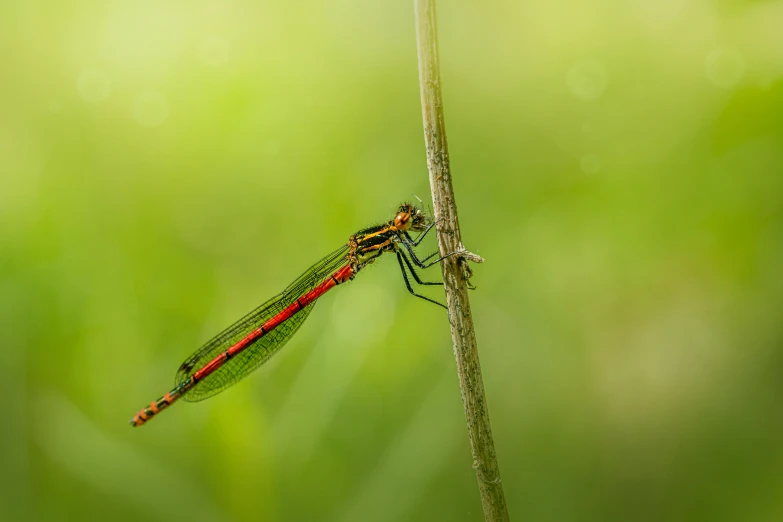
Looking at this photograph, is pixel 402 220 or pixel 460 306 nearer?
pixel 460 306

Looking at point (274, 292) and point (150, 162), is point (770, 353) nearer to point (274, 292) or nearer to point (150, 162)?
point (274, 292)

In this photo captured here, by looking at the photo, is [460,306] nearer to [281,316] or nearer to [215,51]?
[281,316]

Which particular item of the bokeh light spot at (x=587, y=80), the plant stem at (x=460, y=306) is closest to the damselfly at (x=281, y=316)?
the plant stem at (x=460, y=306)

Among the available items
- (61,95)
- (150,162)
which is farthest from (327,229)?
(61,95)

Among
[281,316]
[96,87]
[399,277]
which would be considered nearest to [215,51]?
[96,87]

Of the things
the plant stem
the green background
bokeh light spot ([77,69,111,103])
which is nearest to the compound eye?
the green background

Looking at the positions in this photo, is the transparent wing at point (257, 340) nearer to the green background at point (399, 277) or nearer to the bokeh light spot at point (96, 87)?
the green background at point (399, 277)
